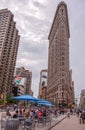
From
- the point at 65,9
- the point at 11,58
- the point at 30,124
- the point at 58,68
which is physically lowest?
the point at 30,124

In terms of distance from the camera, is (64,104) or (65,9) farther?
(65,9)

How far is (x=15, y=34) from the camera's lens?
439ft

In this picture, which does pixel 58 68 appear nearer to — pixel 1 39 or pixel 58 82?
pixel 58 82

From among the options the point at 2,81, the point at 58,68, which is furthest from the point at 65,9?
the point at 2,81

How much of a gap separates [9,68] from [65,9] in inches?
2122

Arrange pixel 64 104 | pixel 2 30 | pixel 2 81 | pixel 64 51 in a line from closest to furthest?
1. pixel 64 104
2. pixel 2 81
3. pixel 64 51
4. pixel 2 30

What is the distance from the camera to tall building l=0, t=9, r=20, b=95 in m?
109

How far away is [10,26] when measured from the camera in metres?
127

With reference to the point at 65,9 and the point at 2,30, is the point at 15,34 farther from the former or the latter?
the point at 65,9

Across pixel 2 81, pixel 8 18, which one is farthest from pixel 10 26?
pixel 2 81

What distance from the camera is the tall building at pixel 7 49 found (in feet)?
357

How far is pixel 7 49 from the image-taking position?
4614 inches

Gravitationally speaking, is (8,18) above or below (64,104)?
above

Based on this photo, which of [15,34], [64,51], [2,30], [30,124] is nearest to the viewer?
[30,124]
